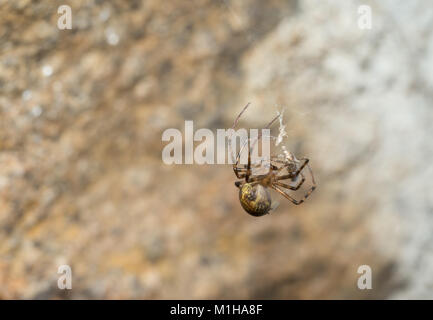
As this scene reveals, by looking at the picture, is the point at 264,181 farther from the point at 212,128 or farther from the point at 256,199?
the point at 212,128

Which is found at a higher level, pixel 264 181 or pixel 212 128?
pixel 212 128

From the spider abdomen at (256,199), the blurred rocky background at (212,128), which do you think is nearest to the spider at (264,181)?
the spider abdomen at (256,199)

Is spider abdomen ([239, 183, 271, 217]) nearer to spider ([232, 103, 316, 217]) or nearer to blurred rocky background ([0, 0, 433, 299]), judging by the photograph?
spider ([232, 103, 316, 217])

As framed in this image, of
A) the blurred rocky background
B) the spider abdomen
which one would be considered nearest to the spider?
the spider abdomen

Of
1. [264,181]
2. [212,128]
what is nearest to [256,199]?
[264,181]

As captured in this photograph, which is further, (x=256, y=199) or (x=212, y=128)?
(x=212, y=128)
